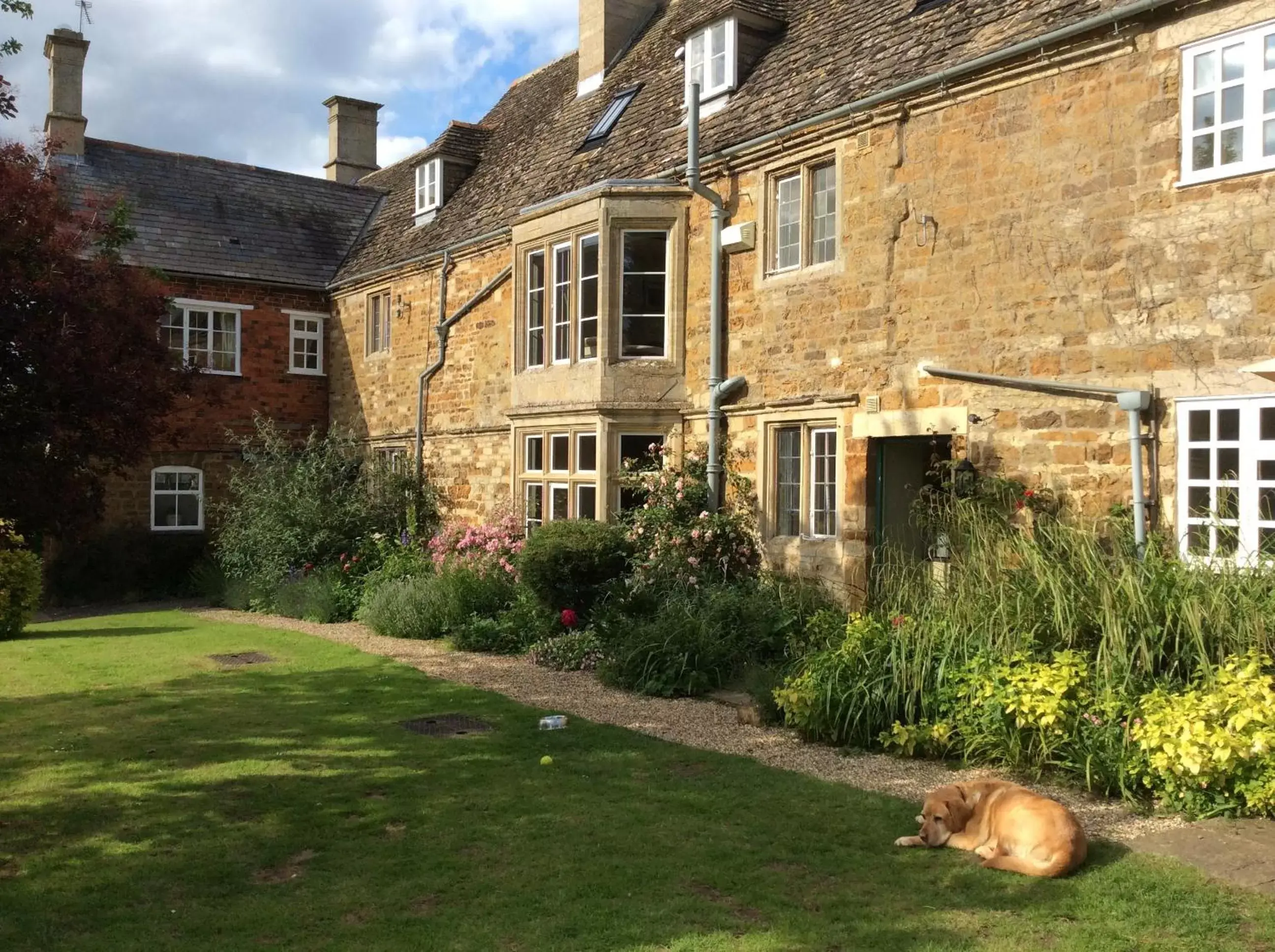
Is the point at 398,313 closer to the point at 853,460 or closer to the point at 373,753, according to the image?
the point at 853,460

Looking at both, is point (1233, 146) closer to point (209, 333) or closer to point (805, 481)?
point (805, 481)

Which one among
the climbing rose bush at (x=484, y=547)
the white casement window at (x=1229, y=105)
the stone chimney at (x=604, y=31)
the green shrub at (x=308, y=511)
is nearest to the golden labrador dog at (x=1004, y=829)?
the white casement window at (x=1229, y=105)

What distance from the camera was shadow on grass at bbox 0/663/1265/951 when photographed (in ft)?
16.9

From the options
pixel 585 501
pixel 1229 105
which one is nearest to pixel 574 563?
pixel 585 501

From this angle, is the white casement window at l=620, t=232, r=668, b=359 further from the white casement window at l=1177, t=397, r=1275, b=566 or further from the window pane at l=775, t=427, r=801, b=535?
the white casement window at l=1177, t=397, r=1275, b=566

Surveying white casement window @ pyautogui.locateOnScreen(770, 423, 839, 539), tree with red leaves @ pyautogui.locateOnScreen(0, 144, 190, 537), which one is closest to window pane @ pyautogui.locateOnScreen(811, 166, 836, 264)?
white casement window @ pyautogui.locateOnScreen(770, 423, 839, 539)

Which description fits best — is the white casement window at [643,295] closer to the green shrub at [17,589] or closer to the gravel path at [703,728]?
the gravel path at [703,728]

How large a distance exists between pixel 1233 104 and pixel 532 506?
35.3ft

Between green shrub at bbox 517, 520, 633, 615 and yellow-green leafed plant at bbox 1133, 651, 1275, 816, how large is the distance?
7.41 meters

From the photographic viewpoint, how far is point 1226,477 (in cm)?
927

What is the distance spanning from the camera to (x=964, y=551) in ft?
34.0

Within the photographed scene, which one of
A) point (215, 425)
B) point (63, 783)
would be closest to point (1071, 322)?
point (63, 783)

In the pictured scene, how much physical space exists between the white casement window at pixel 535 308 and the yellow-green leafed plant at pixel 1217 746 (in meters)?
11.6

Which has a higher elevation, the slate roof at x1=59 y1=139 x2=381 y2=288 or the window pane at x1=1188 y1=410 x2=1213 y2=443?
the slate roof at x1=59 y1=139 x2=381 y2=288
